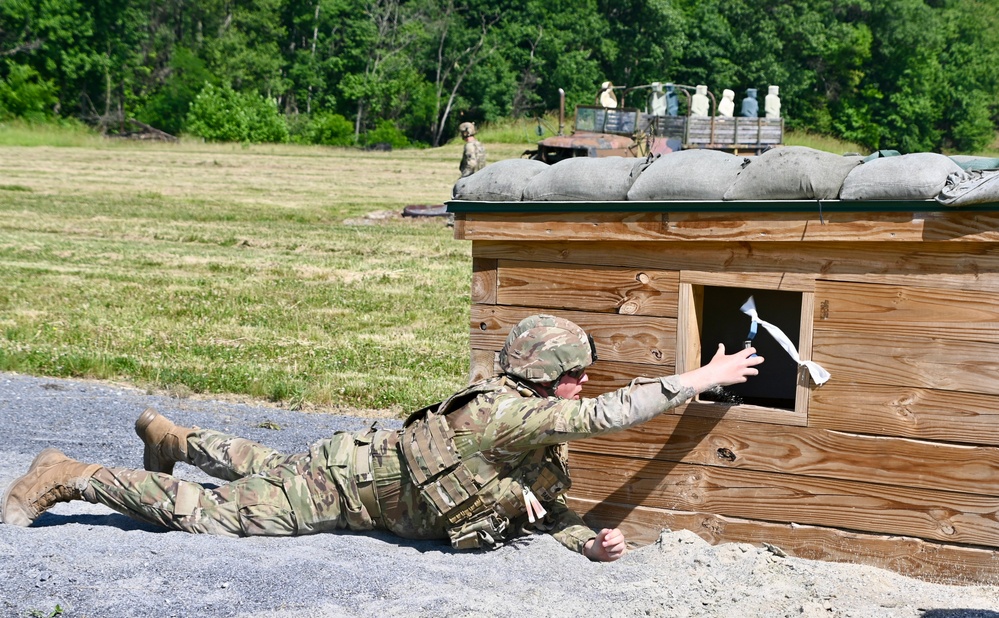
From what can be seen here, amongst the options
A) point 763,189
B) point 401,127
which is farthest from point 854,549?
point 401,127

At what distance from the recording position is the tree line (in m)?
56.5

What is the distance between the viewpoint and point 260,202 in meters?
24.2

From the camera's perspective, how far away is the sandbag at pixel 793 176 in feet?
15.4

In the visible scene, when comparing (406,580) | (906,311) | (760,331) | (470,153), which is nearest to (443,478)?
(406,580)

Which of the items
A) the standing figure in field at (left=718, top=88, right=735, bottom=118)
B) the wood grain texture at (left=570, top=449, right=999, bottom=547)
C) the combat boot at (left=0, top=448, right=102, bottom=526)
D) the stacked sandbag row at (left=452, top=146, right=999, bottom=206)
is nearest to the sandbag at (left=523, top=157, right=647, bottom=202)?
the stacked sandbag row at (left=452, top=146, right=999, bottom=206)

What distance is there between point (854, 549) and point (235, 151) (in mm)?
39491

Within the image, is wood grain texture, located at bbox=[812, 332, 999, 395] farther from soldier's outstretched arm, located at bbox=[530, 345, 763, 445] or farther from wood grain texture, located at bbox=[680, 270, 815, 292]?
soldier's outstretched arm, located at bbox=[530, 345, 763, 445]

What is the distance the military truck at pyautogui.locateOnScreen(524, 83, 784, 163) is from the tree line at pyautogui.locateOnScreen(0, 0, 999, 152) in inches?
1191

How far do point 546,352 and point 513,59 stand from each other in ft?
191

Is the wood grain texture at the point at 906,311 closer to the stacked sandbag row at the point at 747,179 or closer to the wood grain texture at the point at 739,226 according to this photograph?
the wood grain texture at the point at 739,226

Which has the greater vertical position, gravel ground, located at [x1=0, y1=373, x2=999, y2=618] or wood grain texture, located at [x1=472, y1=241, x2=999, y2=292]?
wood grain texture, located at [x1=472, y1=241, x2=999, y2=292]

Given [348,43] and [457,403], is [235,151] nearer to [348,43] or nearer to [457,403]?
[348,43]

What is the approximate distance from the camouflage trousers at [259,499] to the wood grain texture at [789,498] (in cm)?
109

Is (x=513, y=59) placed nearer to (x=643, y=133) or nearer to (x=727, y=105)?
(x=727, y=105)
